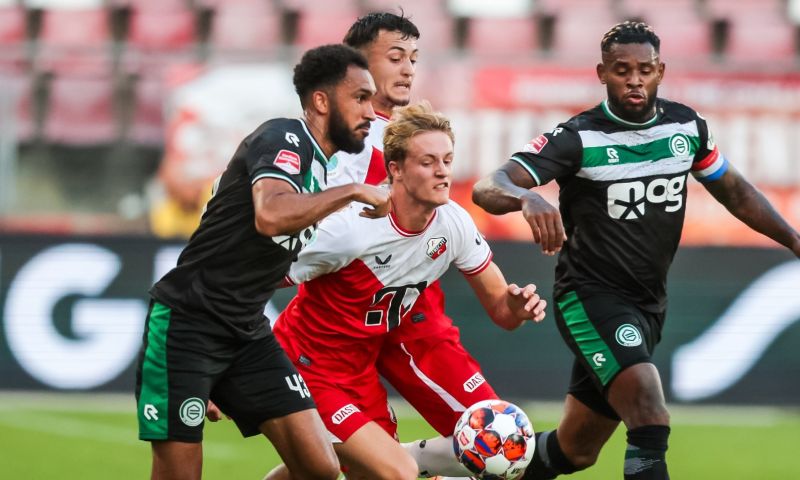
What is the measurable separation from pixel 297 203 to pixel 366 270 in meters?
1.23

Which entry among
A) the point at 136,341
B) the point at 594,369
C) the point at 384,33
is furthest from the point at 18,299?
the point at 594,369

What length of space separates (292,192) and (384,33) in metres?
2.04

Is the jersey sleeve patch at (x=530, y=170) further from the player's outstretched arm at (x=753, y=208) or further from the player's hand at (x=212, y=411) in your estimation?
the player's hand at (x=212, y=411)

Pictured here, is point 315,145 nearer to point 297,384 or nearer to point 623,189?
point 297,384

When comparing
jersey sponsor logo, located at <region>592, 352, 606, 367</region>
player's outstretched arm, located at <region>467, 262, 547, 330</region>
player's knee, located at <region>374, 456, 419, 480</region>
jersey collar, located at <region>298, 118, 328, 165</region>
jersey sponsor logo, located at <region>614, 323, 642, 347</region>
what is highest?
jersey collar, located at <region>298, 118, 328, 165</region>

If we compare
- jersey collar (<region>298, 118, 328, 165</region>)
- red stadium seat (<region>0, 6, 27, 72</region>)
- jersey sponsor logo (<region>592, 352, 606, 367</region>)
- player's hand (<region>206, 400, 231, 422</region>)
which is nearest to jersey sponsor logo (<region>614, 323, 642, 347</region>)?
jersey sponsor logo (<region>592, 352, 606, 367</region>)

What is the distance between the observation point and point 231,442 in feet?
32.8

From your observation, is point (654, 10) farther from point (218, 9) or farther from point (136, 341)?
point (136, 341)

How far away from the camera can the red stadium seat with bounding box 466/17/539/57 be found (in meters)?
15.2

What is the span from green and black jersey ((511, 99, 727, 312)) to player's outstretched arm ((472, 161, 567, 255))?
5.1 inches

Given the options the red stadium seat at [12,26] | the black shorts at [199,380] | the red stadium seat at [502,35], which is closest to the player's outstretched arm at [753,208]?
the black shorts at [199,380]

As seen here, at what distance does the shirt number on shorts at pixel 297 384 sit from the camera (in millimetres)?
5973

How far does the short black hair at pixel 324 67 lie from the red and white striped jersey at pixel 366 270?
0.79 meters

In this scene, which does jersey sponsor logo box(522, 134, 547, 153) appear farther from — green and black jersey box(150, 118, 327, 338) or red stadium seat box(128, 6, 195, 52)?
red stadium seat box(128, 6, 195, 52)
